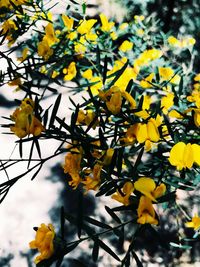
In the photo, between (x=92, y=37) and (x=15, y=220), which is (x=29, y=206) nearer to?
(x=15, y=220)

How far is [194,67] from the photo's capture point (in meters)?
3.36

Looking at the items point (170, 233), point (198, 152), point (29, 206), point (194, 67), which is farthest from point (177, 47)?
point (198, 152)

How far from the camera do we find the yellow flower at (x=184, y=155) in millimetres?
908

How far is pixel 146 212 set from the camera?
78 centimetres

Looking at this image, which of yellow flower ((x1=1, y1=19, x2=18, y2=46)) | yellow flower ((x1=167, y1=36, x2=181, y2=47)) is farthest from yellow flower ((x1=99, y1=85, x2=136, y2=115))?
yellow flower ((x1=167, y1=36, x2=181, y2=47))

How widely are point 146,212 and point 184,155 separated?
8.2 inches

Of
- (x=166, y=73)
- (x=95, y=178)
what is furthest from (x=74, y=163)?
(x=166, y=73)

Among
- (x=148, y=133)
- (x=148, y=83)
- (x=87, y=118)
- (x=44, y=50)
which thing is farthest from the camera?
(x=148, y=83)

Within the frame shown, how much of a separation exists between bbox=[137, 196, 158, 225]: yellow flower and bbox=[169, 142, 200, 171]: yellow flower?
0.58 ft

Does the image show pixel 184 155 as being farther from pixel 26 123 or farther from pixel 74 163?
pixel 26 123

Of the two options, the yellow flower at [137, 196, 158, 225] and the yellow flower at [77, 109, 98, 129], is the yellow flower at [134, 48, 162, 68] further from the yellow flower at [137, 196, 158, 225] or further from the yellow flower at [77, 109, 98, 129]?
the yellow flower at [137, 196, 158, 225]

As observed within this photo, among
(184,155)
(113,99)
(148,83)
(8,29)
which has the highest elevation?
(8,29)

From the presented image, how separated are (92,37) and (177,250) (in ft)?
4.59

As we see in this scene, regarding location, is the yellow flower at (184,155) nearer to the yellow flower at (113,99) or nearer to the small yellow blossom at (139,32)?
the yellow flower at (113,99)
